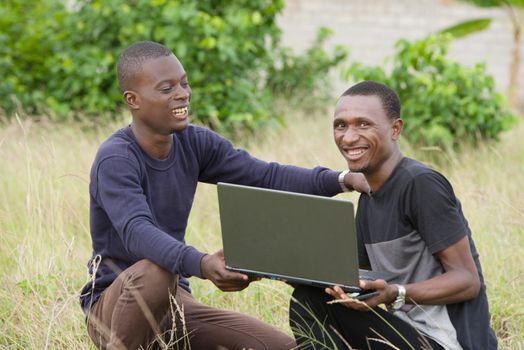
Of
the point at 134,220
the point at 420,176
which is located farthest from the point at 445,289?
the point at 134,220

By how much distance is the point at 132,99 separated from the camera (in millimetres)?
3785

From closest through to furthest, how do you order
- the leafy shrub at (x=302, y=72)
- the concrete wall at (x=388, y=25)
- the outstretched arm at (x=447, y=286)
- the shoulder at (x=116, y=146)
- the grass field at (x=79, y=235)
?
the outstretched arm at (x=447, y=286) < the shoulder at (x=116, y=146) < the grass field at (x=79, y=235) < the leafy shrub at (x=302, y=72) < the concrete wall at (x=388, y=25)

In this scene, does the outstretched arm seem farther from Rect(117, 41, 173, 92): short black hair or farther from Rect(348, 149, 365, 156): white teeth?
Rect(117, 41, 173, 92): short black hair

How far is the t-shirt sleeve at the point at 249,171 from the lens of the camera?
3922mm

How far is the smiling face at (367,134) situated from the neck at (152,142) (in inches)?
28.8

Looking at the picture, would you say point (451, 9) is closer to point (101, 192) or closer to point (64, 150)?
point (64, 150)

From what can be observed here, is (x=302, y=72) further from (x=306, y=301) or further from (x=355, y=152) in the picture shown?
(x=306, y=301)

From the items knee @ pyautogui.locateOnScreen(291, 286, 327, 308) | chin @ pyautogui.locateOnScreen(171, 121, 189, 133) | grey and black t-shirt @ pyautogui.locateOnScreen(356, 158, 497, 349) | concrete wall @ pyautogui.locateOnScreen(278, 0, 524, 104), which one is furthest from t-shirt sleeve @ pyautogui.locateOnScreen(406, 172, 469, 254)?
concrete wall @ pyautogui.locateOnScreen(278, 0, 524, 104)

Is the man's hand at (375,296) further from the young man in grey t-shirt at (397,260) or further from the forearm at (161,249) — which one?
the forearm at (161,249)

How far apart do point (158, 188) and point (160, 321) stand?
53cm

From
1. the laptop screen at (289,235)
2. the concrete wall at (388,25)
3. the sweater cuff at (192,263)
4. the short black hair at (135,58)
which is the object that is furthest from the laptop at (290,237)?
the concrete wall at (388,25)

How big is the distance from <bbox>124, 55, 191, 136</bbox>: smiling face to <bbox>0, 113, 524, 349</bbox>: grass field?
58 centimetres

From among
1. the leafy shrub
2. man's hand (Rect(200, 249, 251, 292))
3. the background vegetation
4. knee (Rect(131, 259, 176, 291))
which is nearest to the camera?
man's hand (Rect(200, 249, 251, 292))

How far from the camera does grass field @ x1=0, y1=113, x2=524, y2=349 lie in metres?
4.01
